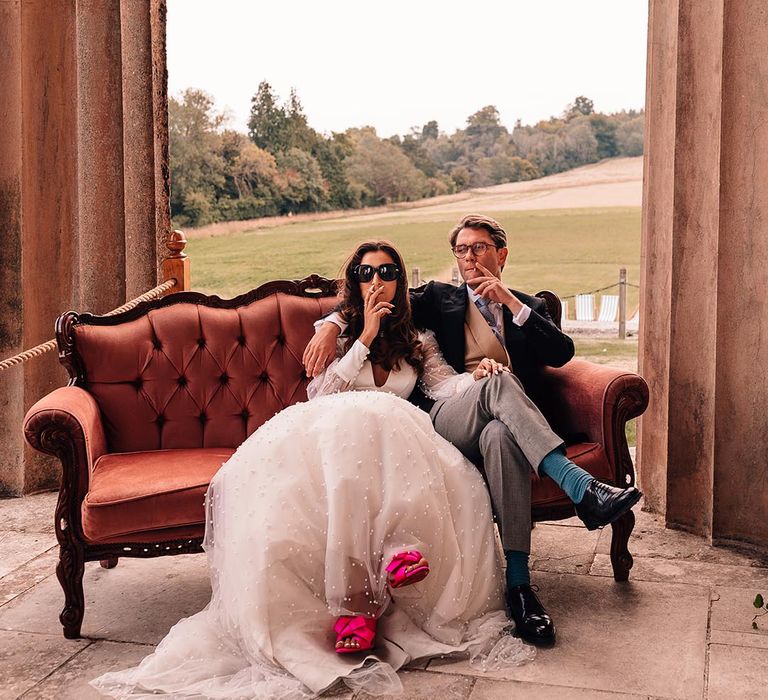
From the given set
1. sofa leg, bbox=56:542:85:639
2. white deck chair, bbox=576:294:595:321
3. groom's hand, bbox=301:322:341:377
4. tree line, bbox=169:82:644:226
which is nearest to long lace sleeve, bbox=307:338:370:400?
groom's hand, bbox=301:322:341:377

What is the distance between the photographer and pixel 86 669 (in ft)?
8.26

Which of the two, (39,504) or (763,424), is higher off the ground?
(763,424)

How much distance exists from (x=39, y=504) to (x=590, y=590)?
2520 mm

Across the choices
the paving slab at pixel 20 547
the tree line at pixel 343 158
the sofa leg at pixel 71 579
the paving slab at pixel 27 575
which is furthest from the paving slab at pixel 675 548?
the tree line at pixel 343 158

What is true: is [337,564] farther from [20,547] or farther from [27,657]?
[20,547]

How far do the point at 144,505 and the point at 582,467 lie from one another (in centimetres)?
135

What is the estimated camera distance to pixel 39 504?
4199 millimetres

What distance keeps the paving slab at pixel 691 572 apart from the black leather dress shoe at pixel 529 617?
1.96 feet

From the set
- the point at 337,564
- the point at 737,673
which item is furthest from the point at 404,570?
the point at 737,673

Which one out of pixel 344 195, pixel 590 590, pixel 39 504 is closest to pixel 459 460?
pixel 590 590

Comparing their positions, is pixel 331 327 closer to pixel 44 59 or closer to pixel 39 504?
pixel 39 504

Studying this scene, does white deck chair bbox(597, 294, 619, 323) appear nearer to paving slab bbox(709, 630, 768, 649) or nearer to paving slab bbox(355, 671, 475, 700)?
paving slab bbox(709, 630, 768, 649)

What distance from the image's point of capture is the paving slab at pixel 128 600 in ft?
9.21

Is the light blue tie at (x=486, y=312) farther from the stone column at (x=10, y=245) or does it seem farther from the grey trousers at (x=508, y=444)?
the stone column at (x=10, y=245)
